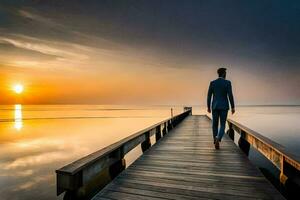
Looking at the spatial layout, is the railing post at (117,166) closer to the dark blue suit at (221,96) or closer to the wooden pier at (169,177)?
the wooden pier at (169,177)

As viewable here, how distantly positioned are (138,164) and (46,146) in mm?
14765

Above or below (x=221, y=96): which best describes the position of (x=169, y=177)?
below

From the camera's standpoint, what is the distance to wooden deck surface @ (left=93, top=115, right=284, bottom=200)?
2.91m

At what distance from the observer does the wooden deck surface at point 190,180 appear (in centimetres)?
291

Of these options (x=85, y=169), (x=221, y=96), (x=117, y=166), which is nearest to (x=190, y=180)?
(x=117, y=166)

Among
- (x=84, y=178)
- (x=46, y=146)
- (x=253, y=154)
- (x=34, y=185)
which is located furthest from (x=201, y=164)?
(x=46, y=146)

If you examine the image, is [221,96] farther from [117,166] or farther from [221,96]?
[117,166]

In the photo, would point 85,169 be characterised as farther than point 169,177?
No

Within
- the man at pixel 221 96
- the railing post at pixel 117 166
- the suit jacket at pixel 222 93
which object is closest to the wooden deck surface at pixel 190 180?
the railing post at pixel 117 166

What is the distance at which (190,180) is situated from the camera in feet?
11.4

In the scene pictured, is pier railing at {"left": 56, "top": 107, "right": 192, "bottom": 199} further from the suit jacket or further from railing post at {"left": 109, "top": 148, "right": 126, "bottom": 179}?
the suit jacket

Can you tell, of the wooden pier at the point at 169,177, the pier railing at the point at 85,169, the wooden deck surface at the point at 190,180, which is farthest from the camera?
the wooden deck surface at the point at 190,180

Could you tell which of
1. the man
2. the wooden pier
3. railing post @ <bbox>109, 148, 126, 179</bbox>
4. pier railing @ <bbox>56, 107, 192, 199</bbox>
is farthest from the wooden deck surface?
the man

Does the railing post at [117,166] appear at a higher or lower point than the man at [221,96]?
lower
